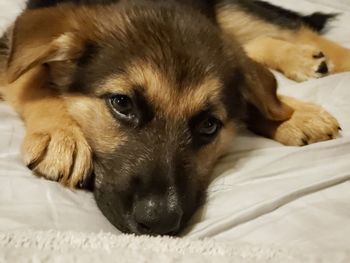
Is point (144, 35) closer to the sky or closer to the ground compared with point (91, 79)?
closer to the sky

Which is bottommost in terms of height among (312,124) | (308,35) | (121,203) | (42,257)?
(308,35)

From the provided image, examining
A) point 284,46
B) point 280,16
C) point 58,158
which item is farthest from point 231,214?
point 280,16

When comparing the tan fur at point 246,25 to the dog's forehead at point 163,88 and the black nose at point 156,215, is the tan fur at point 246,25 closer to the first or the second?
the dog's forehead at point 163,88

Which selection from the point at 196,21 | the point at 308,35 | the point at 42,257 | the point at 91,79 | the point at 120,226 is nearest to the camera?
the point at 42,257

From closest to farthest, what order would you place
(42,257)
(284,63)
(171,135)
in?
(42,257), (171,135), (284,63)

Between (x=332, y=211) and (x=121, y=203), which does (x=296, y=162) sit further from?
(x=121, y=203)

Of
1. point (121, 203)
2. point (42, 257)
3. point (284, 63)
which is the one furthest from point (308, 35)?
point (42, 257)

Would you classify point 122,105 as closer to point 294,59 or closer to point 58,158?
point 58,158
